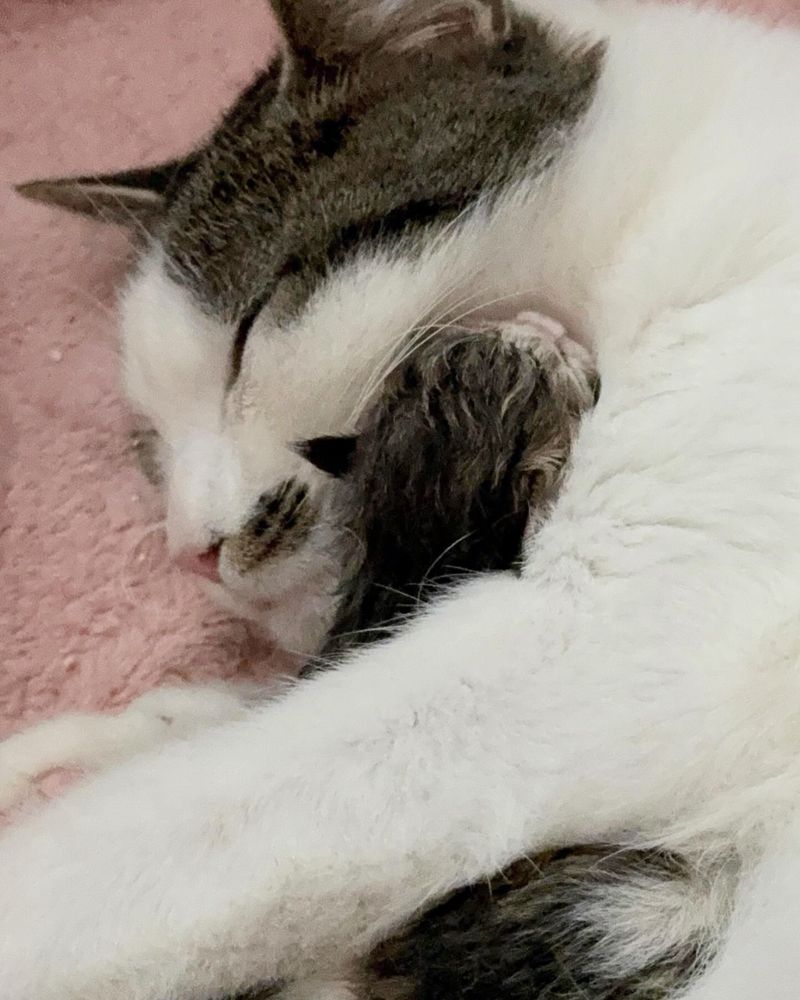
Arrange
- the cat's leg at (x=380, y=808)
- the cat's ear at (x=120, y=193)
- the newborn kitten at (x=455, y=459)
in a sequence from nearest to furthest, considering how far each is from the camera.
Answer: the cat's leg at (x=380, y=808) < the newborn kitten at (x=455, y=459) < the cat's ear at (x=120, y=193)

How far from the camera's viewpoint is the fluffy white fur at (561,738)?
63cm

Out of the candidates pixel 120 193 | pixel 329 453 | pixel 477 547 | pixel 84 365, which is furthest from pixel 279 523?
pixel 84 365

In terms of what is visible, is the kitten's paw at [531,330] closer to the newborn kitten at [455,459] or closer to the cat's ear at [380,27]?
the newborn kitten at [455,459]

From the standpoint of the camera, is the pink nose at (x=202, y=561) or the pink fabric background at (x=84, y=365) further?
the pink fabric background at (x=84, y=365)

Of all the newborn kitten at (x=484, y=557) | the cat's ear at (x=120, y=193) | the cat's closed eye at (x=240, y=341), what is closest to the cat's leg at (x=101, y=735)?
the newborn kitten at (x=484, y=557)

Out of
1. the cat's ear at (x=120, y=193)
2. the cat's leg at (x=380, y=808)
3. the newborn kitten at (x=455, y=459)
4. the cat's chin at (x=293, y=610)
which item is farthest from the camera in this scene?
the cat's ear at (x=120, y=193)

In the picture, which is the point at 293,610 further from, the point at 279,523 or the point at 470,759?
the point at 470,759

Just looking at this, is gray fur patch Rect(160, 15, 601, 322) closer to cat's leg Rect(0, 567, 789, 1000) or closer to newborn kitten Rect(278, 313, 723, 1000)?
newborn kitten Rect(278, 313, 723, 1000)

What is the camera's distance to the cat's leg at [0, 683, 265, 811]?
35.8 inches

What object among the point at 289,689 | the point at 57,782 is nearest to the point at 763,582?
the point at 289,689

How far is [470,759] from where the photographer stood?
643 millimetres

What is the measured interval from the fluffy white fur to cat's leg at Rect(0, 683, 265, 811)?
7.2 inches

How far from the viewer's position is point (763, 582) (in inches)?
26.0

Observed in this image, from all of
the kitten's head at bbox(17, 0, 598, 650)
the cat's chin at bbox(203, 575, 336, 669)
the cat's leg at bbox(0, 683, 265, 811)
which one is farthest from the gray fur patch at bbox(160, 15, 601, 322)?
the cat's leg at bbox(0, 683, 265, 811)
